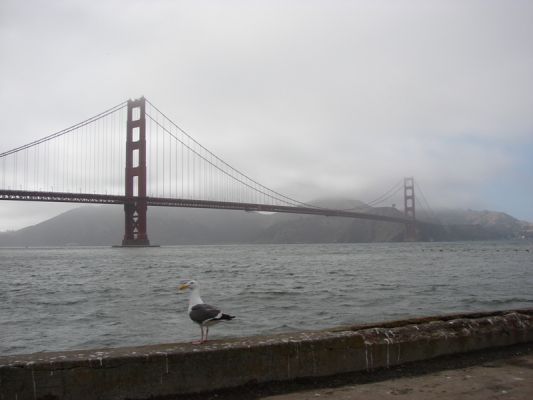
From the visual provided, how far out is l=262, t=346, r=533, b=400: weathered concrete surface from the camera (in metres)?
3.22

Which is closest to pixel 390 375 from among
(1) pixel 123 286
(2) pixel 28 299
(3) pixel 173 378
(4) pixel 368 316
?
(3) pixel 173 378

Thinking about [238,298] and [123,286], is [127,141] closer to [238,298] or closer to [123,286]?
[123,286]

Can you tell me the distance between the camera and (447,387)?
3385mm

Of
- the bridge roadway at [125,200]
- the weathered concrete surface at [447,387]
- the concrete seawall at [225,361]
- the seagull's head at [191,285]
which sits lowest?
the weathered concrete surface at [447,387]

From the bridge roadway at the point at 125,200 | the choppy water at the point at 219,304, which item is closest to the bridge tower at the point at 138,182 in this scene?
the bridge roadway at the point at 125,200

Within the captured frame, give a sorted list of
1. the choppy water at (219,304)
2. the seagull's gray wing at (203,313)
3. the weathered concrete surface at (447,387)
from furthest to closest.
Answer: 1. the choppy water at (219,304)
2. the seagull's gray wing at (203,313)
3. the weathered concrete surface at (447,387)

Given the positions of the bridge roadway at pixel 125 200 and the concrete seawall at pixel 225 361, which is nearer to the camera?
the concrete seawall at pixel 225 361

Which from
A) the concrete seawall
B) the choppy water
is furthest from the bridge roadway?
the concrete seawall

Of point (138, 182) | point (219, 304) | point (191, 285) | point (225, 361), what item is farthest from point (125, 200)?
point (225, 361)

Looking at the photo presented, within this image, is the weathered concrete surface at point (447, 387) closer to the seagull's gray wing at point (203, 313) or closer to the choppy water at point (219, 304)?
the seagull's gray wing at point (203, 313)

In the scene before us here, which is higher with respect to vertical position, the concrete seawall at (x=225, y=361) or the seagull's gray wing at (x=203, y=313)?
the seagull's gray wing at (x=203, y=313)

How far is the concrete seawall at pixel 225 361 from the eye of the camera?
3.25 meters

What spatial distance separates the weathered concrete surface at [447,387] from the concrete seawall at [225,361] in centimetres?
24

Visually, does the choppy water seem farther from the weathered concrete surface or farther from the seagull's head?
the weathered concrete surface
